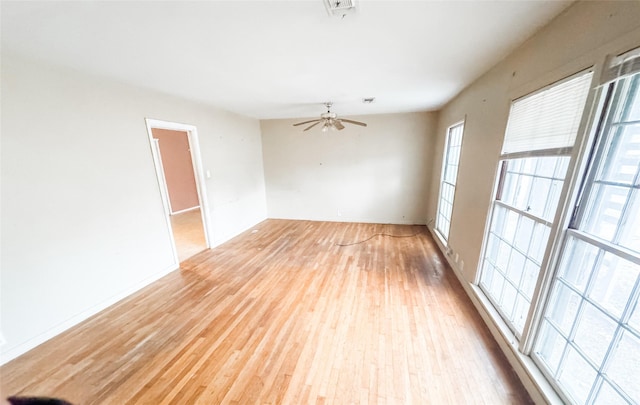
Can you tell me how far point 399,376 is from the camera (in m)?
1.59

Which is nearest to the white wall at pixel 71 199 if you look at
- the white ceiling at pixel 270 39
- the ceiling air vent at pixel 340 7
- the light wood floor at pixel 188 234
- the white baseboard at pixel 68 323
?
the white baseboard at pixel 68 323

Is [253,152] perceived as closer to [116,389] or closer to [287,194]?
[287,194]

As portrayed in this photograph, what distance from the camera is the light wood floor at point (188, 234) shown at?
12.7 feet

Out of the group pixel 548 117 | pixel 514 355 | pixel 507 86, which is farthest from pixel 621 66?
pixel 514 355

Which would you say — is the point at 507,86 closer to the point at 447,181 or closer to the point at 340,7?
the point at 340,7

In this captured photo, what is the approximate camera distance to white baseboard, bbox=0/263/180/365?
5.83 ft

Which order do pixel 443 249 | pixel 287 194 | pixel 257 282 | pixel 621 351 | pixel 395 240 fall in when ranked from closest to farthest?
pixel 621 351 → pixel 257 282 → pixel 443 249 → pixel 395 240 → pixel 287 194

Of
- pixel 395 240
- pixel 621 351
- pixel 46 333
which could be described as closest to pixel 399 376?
pixel 621 351

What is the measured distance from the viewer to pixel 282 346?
6.15ft

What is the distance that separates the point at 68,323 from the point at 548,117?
14.9 feet

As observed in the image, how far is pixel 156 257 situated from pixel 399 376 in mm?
3221

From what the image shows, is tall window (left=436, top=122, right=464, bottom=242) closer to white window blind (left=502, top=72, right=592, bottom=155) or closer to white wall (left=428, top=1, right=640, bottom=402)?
white wall (left=428, top=1, right=640, bottom=402)

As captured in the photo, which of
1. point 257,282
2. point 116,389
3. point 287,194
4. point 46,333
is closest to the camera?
point 116,389

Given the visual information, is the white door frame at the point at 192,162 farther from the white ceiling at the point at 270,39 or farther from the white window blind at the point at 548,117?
the white window blind at the point at 548,117
